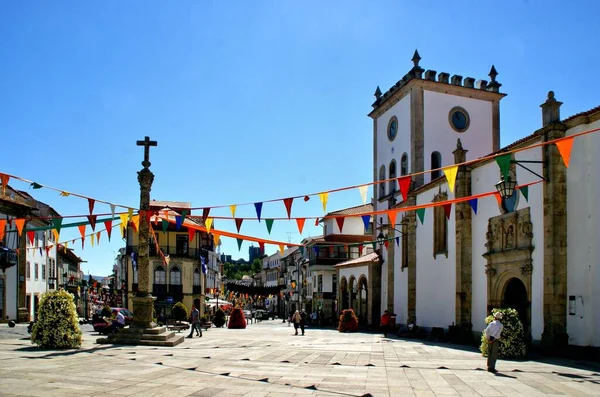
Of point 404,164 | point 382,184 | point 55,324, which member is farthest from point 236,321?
point 55,324

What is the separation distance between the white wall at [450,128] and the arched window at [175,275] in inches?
1143

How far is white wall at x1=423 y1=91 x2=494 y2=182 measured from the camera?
119 ft

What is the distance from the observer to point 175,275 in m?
55.4

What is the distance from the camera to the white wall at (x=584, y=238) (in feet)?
54.7

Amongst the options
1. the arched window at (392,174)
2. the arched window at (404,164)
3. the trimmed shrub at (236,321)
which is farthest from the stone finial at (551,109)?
the trimmed shrub at (236,321)

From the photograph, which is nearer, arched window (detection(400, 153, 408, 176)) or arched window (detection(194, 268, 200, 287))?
arched window (detection(400, 153, 408, 176))

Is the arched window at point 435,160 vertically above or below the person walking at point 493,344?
above

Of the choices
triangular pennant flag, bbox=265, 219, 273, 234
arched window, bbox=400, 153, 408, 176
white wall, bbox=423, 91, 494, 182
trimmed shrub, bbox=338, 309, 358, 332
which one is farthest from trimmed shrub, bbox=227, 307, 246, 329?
triangular pennant flag, bbox=265, 219, 273, 234

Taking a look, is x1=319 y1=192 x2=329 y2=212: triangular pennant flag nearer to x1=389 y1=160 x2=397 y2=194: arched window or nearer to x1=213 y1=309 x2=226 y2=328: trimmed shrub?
x1=389 y1=160 x2=397 y2=194: arched window

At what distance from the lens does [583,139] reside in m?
17.4

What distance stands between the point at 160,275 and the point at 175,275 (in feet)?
4.66

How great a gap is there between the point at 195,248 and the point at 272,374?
4561cm

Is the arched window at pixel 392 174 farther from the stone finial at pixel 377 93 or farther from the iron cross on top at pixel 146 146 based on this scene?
the iron cross on top at pixel 146 146

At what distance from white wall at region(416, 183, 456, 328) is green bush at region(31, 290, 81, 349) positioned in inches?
638
